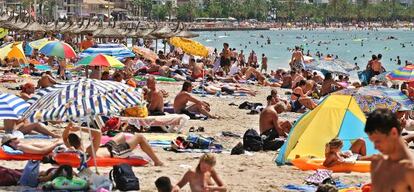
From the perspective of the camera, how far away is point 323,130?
9805 mm

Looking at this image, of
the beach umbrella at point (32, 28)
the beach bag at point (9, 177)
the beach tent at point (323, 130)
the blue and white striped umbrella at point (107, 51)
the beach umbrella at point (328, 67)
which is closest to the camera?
the beach bag at point (9, 177)

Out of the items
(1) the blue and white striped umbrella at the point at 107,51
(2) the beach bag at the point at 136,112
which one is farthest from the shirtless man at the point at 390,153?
(1) the blue and white striped umbrella at the point at 107,51

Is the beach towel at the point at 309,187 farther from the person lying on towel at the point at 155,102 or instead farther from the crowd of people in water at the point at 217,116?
the person lying on towel at the point at 155,102

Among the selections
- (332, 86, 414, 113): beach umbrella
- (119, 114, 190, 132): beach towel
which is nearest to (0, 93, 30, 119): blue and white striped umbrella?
(119, 114, 190, 132): beach towel

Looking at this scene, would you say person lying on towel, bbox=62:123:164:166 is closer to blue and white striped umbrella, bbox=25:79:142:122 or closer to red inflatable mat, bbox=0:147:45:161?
red inflatable mat, bbox=0:147:45:161

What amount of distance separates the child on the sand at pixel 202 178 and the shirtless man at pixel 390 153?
369 cm

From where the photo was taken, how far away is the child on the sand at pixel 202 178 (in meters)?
7.45

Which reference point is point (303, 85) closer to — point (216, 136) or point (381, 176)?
point (216, 136)

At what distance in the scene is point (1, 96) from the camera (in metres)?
8.66

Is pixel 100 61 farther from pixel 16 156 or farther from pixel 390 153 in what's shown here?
pixel 390 153

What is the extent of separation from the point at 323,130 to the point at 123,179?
9.05 feet

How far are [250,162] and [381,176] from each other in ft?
20.6

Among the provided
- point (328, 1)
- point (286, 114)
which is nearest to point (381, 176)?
point (286, 114)

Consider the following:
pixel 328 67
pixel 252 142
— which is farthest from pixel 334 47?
pixel 252 142
